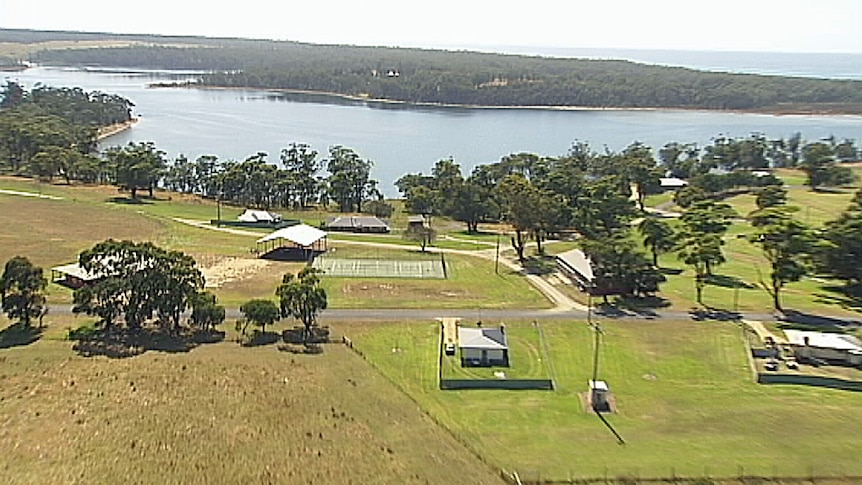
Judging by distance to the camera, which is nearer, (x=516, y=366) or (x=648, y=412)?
(x=648, y=412)

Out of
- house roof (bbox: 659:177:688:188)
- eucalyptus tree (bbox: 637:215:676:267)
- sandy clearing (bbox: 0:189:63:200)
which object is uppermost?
house roof (bbox: 659:177:688:188)

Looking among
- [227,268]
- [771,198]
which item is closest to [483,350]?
[227,268]

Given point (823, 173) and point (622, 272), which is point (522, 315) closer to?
point (622, 272)

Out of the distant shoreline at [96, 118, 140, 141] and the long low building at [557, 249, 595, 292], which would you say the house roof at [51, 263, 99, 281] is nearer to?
the long low building at [557, 249, 595, 292]

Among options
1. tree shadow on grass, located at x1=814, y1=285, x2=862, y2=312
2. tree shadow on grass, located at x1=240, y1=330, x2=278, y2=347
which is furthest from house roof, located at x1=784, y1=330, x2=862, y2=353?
tree shadow on grass, located at x1=240, y1=330, x2=278, y2=347

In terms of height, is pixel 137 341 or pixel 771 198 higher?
pixel 771 198

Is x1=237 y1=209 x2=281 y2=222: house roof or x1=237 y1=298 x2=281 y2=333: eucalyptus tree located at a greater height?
x1=237 y1=209 x2=281 y2=222: house roof
